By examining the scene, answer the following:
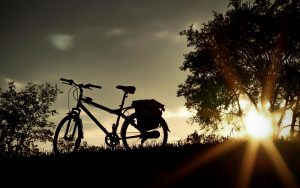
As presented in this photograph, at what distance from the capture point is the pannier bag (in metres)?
11.7

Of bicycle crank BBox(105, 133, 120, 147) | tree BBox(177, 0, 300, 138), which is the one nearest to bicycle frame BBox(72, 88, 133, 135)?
bicycle crank BBox(105, 133, 120, 147)

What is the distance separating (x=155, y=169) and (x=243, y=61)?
2930cm

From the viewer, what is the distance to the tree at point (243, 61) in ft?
106

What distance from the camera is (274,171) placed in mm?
7781

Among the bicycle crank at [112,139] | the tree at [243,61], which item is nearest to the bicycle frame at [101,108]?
the bicycle crank at [112,139]

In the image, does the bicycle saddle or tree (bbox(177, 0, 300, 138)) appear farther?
tree (bbox(177, 0, 300, 138))

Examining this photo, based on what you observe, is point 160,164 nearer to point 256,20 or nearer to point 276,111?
point 256,20

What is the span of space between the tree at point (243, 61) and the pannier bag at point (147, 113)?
23101 millimetres

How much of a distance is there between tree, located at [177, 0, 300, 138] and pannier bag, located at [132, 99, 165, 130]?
23101 mm

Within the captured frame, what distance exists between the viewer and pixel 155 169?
7.86 m

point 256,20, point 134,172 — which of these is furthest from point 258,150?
point 256,20

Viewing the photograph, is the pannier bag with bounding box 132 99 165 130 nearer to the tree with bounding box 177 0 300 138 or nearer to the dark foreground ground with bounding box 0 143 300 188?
the dark foreground ground with bounding box 0 143 300 188

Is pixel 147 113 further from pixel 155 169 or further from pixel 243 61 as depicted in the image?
pixel 243 61

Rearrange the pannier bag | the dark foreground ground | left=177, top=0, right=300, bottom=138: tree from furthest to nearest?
left=177, top=0, right=300, bottom=138: tree → the pannier bag → the dark foreground ground
